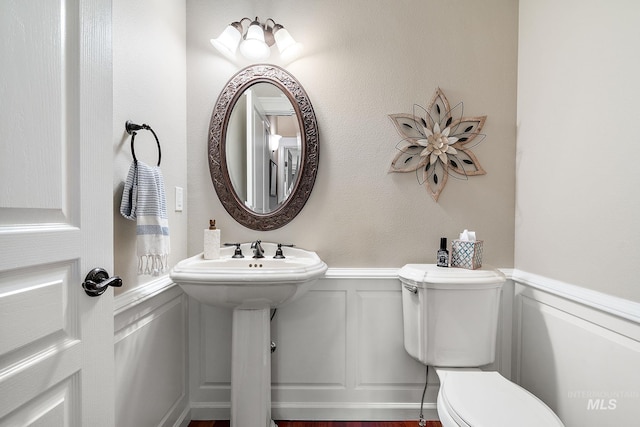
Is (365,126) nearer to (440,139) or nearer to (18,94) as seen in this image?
(440,139)

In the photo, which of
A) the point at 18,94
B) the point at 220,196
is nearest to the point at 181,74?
the point at 220,196

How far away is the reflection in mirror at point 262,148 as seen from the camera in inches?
66.5

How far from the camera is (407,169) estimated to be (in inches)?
65.6

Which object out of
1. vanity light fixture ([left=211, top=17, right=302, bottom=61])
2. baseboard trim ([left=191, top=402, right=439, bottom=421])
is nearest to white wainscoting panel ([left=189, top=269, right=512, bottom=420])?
baseboard trim ([left=191, top=402, right=439, bottom=421])

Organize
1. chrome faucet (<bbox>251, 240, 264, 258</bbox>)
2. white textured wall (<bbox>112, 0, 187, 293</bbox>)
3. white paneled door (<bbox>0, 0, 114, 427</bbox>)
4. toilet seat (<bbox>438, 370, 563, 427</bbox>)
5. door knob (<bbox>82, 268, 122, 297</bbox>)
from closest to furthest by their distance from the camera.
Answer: white paneled door (<bbox>0, 0, 114, 427</bbox>) < door knob (<bbox>82, 268, 122, 297</bbox>) < toilet seat (<bbox>438, 370, 563, 427</bbox>) < white textured wall (<bbox>112, 0, 187, 293</bbox>) < chrome faucet (<bbox>251, 240, 264, 258</bbox>)

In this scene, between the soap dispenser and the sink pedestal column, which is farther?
the soap dispenser

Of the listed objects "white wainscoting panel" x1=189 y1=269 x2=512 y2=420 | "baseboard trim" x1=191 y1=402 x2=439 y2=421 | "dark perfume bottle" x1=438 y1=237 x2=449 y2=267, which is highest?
"dark perfume bottle" x1=438 y1=237 x2=449 y2=267

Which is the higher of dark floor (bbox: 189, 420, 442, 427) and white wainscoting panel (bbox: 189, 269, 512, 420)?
white wainscoting panel (bbox: 189, 269, 512, 420)

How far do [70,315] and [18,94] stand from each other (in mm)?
466

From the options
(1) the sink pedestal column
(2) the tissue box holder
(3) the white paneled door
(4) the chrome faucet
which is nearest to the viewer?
(3) the white paneled door

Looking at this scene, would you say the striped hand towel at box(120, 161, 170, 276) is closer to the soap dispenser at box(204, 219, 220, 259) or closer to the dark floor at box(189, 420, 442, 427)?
the soap dispenser at box(204, 219, 220, 259)

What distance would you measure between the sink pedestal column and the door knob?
0.65 meters

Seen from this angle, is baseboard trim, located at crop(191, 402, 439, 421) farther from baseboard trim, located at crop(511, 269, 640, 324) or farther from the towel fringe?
the towel fringe

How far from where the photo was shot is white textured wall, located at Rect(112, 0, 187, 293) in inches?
44.7
